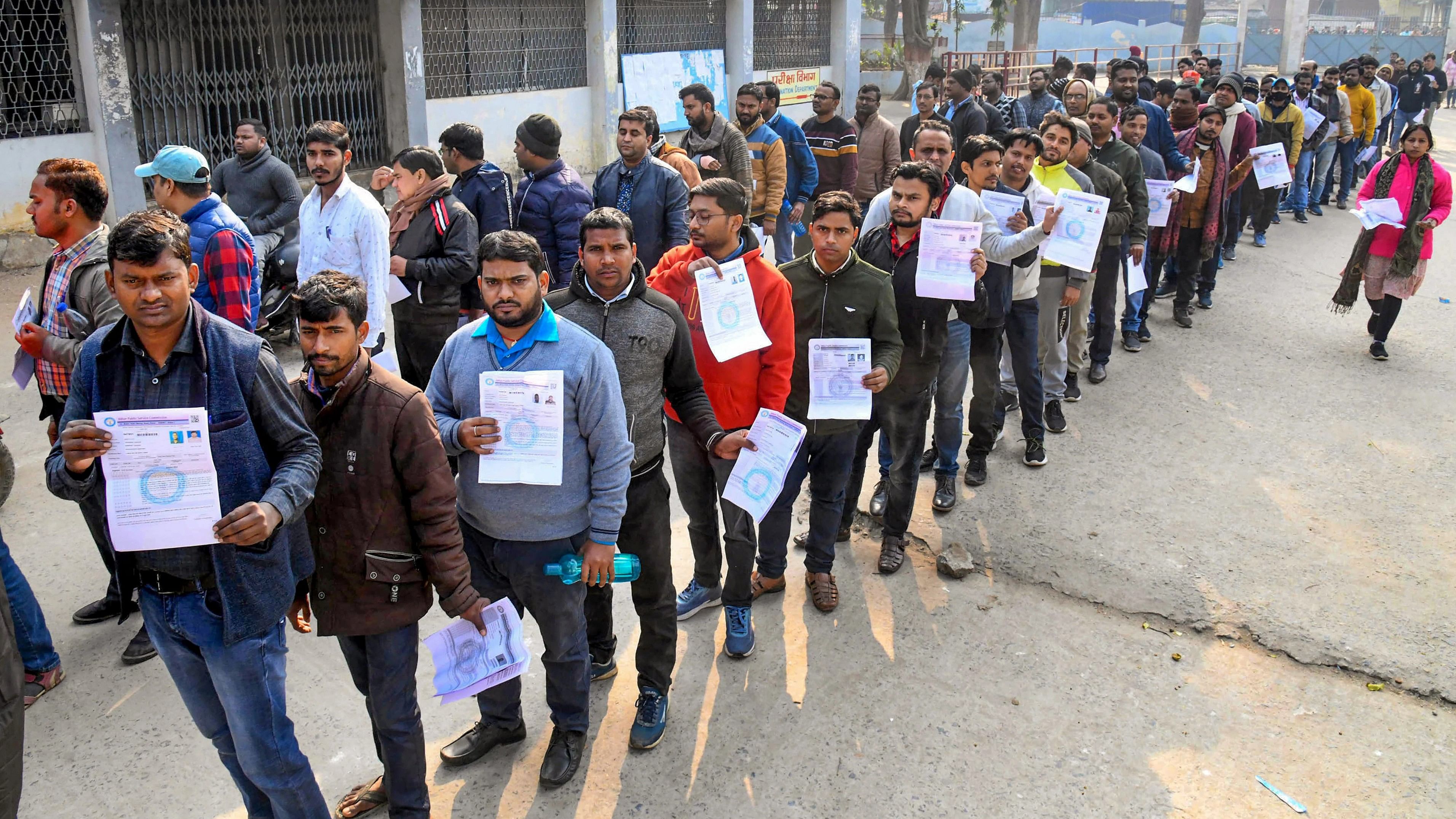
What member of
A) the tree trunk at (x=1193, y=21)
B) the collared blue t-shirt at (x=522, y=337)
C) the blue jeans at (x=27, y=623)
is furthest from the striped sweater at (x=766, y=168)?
the tree trunk at (x=1193, y=21)

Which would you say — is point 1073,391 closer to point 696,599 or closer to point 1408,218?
point 1408,218

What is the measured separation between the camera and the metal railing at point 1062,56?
90.5ft

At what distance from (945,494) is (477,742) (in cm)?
301

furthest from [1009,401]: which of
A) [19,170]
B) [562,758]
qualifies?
[19,170]

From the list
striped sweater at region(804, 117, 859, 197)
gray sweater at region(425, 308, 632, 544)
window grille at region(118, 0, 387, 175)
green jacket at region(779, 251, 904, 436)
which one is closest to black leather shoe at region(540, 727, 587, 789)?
gray sweater at region(425, 308, 632, 544)

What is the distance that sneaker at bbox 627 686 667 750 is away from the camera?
389 cm

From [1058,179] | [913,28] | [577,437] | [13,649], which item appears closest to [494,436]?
[577,437]

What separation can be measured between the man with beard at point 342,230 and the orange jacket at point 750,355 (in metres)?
1.58

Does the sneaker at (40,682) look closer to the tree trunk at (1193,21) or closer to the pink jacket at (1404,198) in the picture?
the pink jacket at (1404,198)

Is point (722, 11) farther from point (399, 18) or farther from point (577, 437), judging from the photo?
point (577, 437)

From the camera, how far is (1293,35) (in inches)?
1497

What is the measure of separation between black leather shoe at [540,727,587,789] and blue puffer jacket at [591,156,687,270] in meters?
3.28

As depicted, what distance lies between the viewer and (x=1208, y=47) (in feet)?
148

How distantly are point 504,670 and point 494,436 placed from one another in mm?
735
